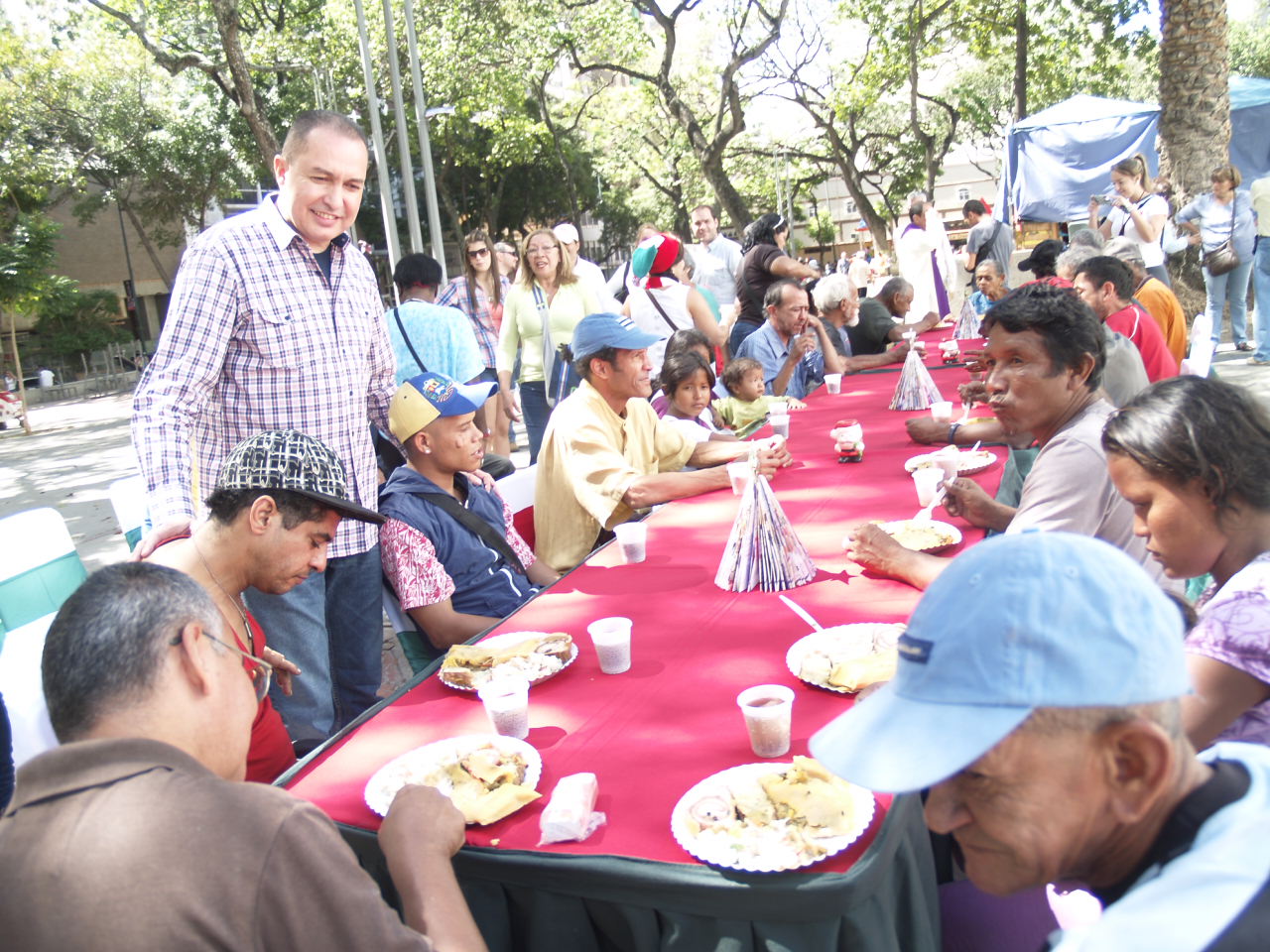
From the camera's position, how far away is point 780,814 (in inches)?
63.9

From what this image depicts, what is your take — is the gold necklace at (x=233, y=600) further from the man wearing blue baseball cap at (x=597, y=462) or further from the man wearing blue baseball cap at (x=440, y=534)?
the man wearing blue baseball cap at (x=597, y=462)

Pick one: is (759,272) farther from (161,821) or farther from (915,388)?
(161,821)

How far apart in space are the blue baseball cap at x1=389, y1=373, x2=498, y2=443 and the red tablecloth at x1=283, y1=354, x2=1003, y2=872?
2.33 ft

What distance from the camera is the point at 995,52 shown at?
21688 millimetres

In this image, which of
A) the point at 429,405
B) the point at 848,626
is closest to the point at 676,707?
the point at 848,626

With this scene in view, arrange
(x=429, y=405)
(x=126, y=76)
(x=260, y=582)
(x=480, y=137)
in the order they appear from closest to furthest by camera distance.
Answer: (x=260, y=582)
(x=429, y=405)
(x=126, y=76)
(x=480, y=137)

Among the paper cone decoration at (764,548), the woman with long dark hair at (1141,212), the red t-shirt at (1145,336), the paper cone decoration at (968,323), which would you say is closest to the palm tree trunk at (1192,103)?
the woman with long dark hair at (1141,212)

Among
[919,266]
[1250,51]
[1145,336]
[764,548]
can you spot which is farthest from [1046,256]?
[1250,51]

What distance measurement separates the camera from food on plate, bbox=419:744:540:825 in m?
1.74

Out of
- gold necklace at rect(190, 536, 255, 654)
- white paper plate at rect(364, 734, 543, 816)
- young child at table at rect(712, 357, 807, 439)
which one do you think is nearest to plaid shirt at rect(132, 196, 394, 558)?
gold necklace at rect(190, 536, 255, 654)

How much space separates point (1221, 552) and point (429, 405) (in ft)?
7.61

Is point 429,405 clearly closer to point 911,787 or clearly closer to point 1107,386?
point 911,787

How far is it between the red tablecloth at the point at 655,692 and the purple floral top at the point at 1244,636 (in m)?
0.64

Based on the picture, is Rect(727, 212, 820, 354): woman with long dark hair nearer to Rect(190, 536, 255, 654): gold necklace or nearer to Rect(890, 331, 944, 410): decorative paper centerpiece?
Rect(890, 331, 944, 410): decorative paper centerpiece
